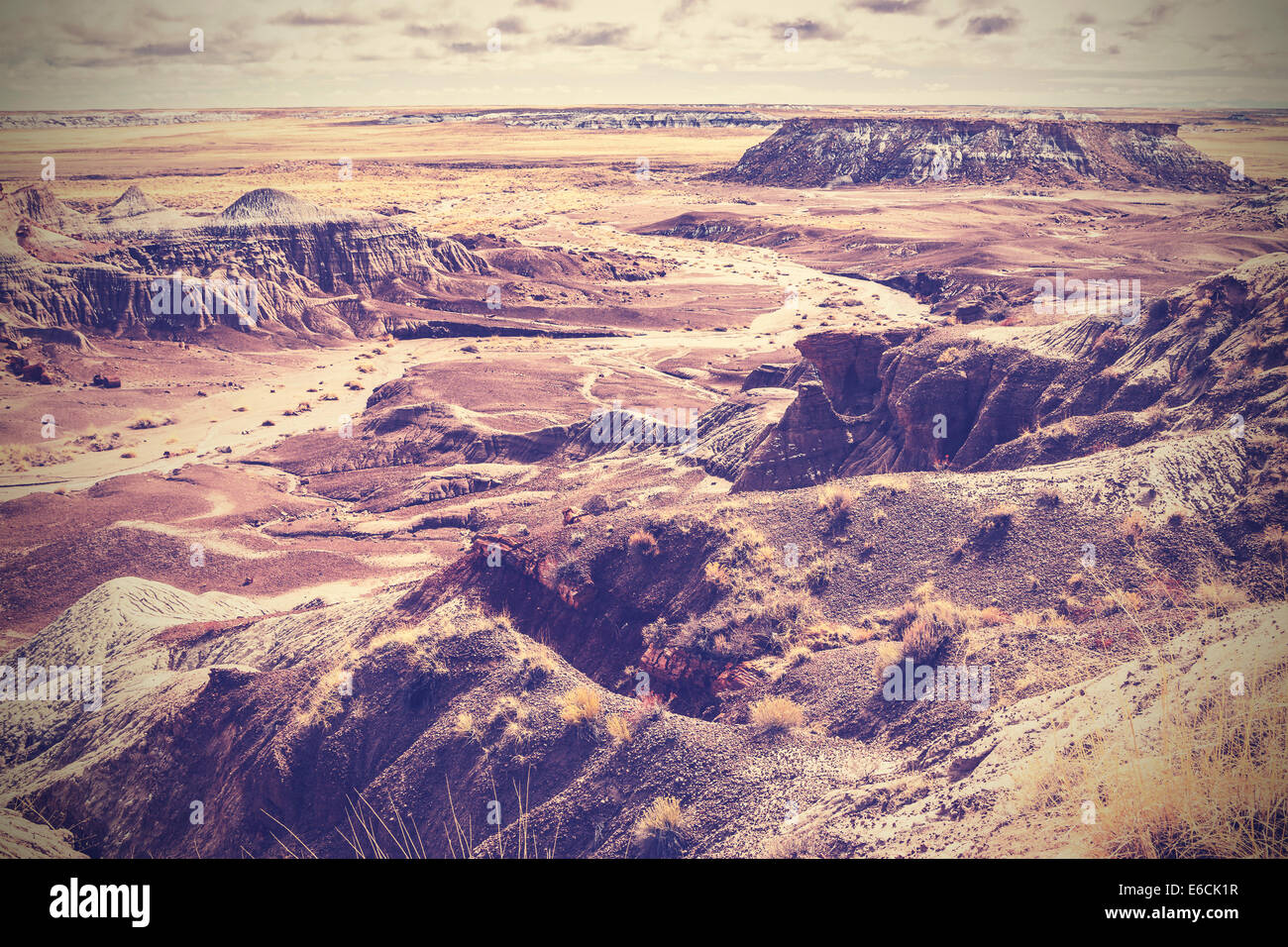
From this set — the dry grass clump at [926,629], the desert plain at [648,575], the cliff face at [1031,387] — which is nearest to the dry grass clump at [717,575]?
the desert plain at [648,575]

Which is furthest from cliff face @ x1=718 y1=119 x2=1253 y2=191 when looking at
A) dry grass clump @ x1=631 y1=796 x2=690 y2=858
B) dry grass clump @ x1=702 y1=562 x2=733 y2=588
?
dry grass clump @ x1=631 y1=796 x2=690 y2=858

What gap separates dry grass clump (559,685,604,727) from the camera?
1398 cm

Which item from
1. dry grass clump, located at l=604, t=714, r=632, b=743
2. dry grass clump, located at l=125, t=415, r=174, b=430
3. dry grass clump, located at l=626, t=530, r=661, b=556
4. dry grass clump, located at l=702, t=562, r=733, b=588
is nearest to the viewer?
dry grass clump, located at l=604, t=714, r=632, b=743

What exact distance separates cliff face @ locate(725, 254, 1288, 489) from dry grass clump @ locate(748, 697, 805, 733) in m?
10.7

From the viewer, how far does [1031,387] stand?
78.2ft

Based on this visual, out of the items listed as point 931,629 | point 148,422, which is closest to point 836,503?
point 931,629

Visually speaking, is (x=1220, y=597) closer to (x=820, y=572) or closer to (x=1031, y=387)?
(x=820, y=572)

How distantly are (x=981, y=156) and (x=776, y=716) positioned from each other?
352ft

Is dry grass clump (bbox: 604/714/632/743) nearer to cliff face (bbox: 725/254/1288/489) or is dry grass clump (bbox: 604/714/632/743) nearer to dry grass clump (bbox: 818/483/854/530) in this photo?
dry grass clump (bbox: 818/483/854/530)

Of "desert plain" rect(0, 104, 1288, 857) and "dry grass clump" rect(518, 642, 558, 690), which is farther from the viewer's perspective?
"dry grass clump" rect(518, 642, 558, 690)

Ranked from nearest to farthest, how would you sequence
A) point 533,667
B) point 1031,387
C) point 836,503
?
1. point 533,667
2. point 836,503
3. point 1031,387

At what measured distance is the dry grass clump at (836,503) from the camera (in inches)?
744

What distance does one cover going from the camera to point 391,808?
45.1 feet
